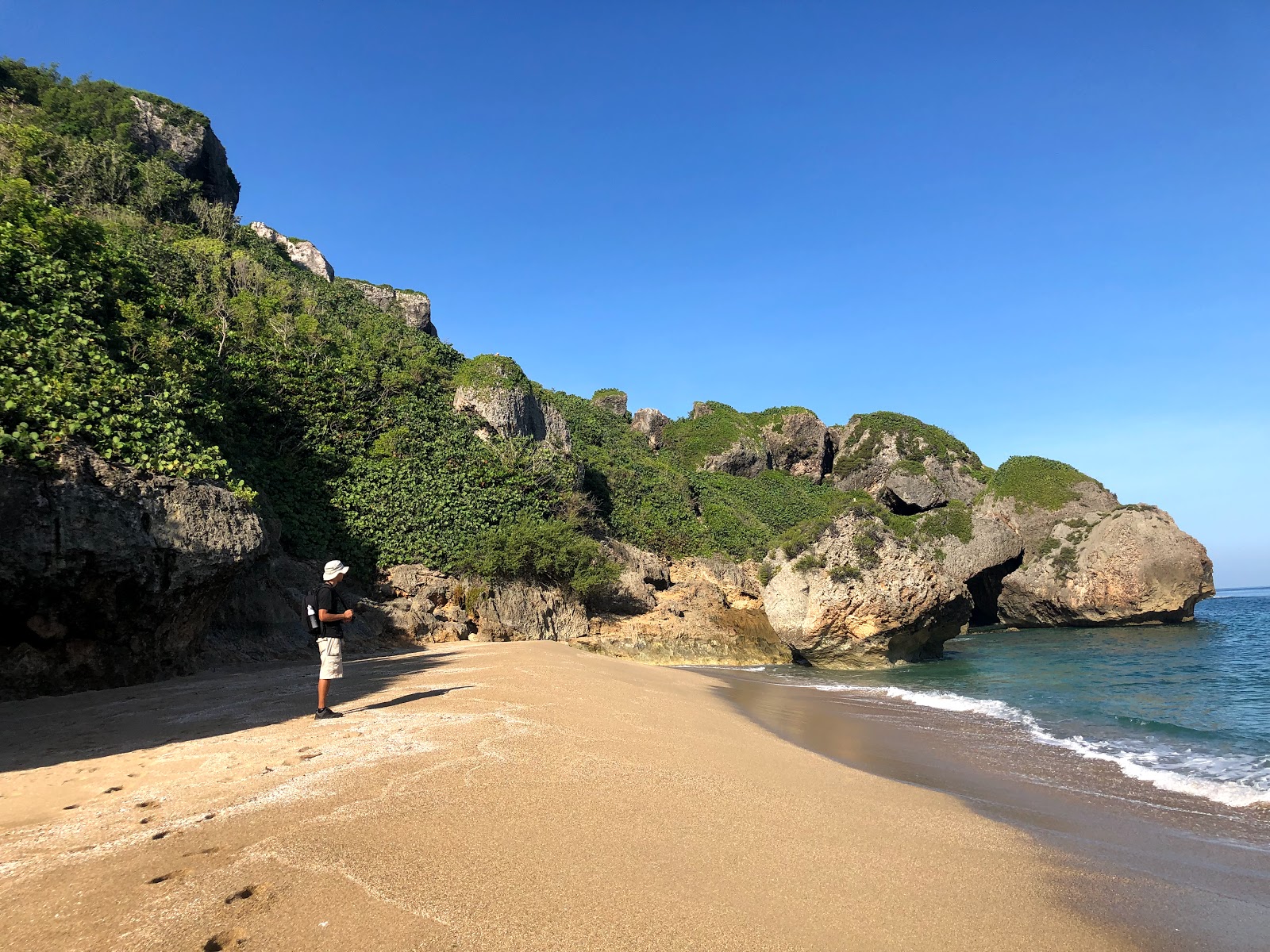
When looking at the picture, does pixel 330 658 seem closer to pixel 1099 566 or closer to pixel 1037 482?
pixel 1099 566

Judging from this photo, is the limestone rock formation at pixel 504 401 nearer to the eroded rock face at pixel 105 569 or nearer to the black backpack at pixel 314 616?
the eroded rock face at pixel 105 569

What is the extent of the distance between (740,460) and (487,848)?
1681 inches

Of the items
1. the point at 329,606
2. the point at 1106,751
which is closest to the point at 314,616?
the point at 329,606

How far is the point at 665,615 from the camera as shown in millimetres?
22469

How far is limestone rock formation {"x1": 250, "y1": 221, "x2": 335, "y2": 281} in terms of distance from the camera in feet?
131

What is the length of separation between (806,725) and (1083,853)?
17.8 feet

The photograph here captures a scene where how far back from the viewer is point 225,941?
2.57 m

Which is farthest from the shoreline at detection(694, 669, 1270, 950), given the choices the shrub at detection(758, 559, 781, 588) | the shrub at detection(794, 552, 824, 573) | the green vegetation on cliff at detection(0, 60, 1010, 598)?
the green vegetation on cliff at detection(0, 60, 1010, 598)

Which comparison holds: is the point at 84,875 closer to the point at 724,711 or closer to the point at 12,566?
the point at 12,566

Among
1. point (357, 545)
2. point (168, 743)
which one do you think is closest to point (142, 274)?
point (357, 545)

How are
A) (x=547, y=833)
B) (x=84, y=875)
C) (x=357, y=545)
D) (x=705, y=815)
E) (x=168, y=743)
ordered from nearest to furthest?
(x=84, y=875)
(x=547, y=833)
(x=705, y=815)
(x=168, y=743)
(x=357, y=545)

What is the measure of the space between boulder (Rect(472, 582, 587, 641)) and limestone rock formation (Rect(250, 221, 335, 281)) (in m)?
30.7

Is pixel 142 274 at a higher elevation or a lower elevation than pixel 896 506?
higher

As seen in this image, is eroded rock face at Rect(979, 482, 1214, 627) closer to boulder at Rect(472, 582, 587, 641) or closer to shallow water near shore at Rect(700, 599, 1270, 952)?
shallow water near shore at Rect(700, 599, 1270, 952)
